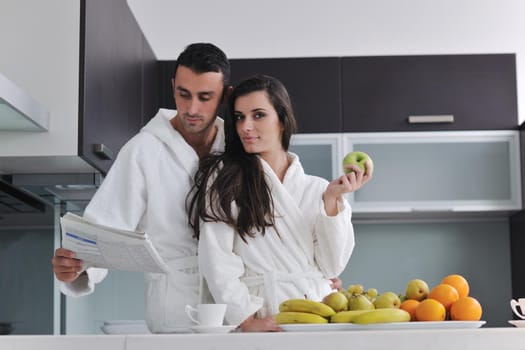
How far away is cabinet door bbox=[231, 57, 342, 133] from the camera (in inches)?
168

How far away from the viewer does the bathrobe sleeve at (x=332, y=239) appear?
2.37 m

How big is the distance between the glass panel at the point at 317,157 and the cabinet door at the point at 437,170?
0.31 feet

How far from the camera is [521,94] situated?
4535 millimetres

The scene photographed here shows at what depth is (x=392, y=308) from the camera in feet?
5.64

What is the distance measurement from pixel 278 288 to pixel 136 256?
0.43 metres

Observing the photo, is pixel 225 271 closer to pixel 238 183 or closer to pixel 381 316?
pixel 238 183

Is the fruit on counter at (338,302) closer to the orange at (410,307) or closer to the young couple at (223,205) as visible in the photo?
the orange at (410,307)

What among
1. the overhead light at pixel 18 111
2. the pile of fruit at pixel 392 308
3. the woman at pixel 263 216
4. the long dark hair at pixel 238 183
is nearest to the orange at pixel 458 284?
the pile of fruit at pixel 392 308

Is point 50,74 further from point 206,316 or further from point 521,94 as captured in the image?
point 521,94

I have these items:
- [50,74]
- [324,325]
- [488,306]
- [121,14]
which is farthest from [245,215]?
[488,306]

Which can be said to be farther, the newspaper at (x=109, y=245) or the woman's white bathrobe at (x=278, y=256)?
the woman's white bathrobe at (x=278, y=256)

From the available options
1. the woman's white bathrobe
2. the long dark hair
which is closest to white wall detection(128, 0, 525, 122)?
the long dark hair

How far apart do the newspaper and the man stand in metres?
0.25

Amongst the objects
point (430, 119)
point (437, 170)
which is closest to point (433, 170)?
point (437, 170)
